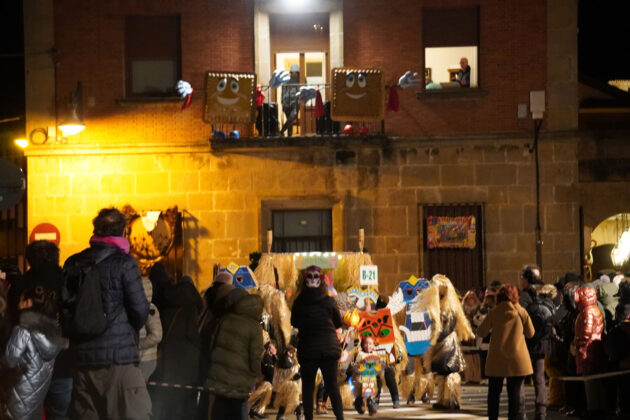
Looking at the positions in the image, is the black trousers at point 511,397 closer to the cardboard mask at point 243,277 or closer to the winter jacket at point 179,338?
the winter jacket at point 179,338

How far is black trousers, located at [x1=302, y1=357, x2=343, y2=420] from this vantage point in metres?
12.7

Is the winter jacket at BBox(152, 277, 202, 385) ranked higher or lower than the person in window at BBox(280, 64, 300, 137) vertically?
lower

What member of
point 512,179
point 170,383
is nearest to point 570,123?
point 512,179

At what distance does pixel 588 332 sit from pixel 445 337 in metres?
2.09

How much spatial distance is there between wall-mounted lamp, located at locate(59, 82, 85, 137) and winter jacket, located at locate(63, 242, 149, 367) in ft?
48.9

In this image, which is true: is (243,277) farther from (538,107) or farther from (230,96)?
(538,107)

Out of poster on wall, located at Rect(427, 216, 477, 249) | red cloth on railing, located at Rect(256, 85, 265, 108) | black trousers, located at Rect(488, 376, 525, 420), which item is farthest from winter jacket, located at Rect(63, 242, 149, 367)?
poster on wall, located at Rect(427, 216, 477, 249)

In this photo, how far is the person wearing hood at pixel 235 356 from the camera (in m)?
→ 10.6

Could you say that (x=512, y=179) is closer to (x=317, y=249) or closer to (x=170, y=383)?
(x=317, y=249)

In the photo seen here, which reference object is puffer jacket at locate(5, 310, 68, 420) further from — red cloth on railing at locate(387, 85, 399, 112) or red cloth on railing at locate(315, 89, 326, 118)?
red cloth on railing at locate(387, 85, 399, 112)

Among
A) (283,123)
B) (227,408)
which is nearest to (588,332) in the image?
(227,408)

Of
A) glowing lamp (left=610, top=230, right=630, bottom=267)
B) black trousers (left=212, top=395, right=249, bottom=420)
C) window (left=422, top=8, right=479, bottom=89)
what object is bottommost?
black trousers (left=212, top=395, right=249, bottom=420)

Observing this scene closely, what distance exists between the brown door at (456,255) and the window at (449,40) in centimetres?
262

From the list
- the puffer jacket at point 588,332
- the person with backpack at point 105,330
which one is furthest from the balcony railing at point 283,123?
the person with backpack at point 105,330
